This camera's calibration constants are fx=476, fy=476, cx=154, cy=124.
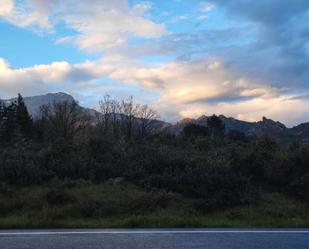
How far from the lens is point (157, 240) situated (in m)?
8.10

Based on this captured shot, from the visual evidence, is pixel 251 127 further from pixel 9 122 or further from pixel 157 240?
pixel 157 240

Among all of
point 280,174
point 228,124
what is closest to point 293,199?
point 280,174

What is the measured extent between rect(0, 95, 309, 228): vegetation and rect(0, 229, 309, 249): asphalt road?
203 centimetres

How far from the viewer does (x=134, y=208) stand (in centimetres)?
1336

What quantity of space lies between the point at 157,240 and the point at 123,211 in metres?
5.21

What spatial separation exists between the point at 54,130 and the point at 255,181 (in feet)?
160

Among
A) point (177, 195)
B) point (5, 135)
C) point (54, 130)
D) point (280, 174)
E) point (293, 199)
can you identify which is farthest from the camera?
point (54, 130)

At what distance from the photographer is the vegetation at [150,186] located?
1240 centimetres

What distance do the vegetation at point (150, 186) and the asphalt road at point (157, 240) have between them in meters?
2.03

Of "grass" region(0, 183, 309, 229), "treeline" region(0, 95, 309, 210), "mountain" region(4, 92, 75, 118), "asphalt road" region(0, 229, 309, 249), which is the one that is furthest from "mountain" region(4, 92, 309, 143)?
"asphalt road" region(0, 229, 309, 249)

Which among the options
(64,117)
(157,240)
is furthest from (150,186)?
(64,117)

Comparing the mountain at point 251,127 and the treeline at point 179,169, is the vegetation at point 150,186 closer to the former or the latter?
the treeline at point 179,169

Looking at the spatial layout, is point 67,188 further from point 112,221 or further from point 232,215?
point 232,215

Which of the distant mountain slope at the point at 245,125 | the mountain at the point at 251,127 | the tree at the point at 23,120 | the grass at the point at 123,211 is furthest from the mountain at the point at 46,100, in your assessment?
the grass at the point at 123,211
